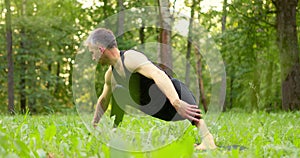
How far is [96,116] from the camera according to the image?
4207 mm

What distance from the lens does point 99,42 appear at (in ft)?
12.2

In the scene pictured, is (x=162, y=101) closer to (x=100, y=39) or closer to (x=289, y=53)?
(x=100, y=39)

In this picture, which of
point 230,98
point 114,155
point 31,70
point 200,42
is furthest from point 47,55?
point 114,155

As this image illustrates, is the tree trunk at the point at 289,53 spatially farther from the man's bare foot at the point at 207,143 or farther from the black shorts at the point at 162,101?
the man's bare foot at the point at 207,143

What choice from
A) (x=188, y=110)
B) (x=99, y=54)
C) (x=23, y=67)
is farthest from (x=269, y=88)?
(x=188, y=110)

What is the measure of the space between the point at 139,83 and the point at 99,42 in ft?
1.77

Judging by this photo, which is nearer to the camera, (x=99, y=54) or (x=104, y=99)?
(x=99, y=54)

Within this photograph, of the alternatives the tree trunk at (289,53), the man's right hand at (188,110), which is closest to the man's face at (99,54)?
the man's right hand at (188,110)

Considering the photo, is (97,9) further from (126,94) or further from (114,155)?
(114,155)

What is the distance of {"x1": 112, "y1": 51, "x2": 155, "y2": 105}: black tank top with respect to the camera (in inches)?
152

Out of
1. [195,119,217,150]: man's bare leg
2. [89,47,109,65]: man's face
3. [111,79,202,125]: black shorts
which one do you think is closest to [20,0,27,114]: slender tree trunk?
[111,79,202,125]: black shorts

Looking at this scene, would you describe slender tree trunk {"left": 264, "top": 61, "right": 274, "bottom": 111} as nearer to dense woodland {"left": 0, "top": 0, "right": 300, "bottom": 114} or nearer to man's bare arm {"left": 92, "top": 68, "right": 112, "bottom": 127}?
dense woodland {"left": 0, "top": 0, "right": 300, "bottom": 114}

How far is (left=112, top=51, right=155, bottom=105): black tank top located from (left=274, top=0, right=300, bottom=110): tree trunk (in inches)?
339

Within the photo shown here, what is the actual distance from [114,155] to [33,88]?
77.4 ft
